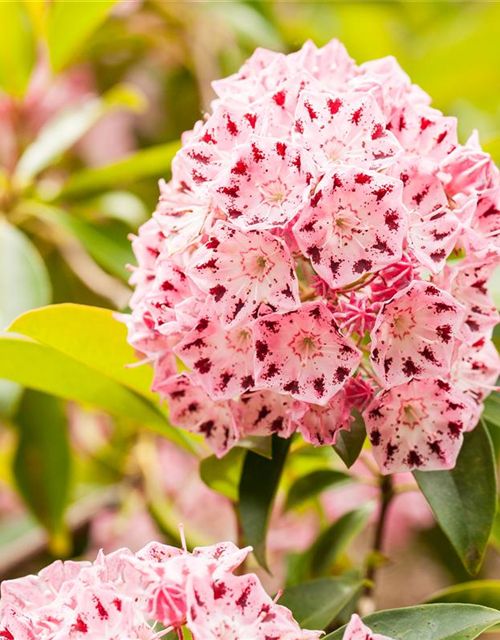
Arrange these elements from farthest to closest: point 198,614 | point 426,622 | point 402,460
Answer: point 402,460 → point 426,622 → point 198,614

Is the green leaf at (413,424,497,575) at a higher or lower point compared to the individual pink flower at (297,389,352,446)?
lower

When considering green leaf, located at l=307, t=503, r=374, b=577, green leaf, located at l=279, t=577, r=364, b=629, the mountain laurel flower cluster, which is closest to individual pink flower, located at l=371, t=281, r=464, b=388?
the mountain laurel flower cluster

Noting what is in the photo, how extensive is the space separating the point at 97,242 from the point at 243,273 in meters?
0.74

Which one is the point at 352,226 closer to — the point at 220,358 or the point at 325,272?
the point at 325,272

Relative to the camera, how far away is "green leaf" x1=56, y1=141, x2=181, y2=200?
158cm

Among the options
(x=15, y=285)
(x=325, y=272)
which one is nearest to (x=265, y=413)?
(x=325, y=272)

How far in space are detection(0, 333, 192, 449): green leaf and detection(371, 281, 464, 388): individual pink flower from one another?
37cm

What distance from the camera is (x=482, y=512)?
37.7 inches

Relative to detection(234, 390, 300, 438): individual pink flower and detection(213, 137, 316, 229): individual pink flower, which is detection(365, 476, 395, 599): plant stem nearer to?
detection(234, 390, 300, 438): individual pink flower

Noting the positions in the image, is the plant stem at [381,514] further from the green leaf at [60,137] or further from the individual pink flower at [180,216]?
the green leaf at [60,137]

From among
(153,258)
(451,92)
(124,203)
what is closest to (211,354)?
(153,258)

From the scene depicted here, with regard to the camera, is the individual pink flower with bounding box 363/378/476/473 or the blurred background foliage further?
the blurred background foliage

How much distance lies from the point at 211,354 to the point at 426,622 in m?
0.32

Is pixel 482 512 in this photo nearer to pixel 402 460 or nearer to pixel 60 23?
pixel 402 460
